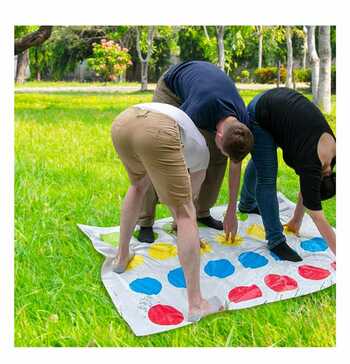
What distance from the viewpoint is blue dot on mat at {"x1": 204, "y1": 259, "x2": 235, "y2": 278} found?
290 centimetres

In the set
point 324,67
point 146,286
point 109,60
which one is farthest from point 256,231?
point 109,60

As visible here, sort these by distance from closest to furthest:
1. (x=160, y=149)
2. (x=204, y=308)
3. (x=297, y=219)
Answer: (x=160, y=149) → (x=204, y=308) → (x=297, y=219)

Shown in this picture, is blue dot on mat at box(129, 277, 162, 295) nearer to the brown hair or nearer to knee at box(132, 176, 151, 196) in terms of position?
knee at box(132, 176, 151, 196)

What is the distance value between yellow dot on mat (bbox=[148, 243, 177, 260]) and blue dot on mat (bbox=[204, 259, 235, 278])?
24 centimetres

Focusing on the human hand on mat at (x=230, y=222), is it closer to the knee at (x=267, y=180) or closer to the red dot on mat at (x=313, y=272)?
the knee at (x=267, y=180)

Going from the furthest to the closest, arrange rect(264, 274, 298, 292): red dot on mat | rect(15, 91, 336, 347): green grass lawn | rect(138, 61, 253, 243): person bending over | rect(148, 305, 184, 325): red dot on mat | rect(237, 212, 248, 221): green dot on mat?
rect(237, 212, 248, 221): green dot on mat
rect(264, 274, 298, 292): red dot on mat
rect(138, 61, 253, 243): person bending over
rect(148, 305, 184, 325): red dot on mat
rect(15, 91, 336, 347): green grass lawn

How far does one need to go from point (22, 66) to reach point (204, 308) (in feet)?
47.5

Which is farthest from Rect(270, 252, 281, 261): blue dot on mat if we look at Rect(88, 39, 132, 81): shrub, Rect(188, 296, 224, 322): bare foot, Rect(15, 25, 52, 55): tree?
Rect(88, 39, 132, 81): shrub

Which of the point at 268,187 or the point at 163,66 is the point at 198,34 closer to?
the point at 163,66

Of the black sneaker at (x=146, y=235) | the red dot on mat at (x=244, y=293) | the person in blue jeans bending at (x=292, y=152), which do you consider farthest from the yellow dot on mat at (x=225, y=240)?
the red dot on mat at (x=244, y=293)

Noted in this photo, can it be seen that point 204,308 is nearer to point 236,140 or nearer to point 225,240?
Answer: point 236,140

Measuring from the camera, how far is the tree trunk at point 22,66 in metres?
15.0

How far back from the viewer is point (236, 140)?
2.46 meters
